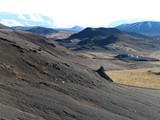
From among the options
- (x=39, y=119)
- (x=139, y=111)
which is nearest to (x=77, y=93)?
(x=139, y=111)

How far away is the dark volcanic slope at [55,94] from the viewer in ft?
78.8

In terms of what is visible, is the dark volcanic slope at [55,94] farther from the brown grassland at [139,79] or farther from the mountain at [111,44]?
the mountain at [111,44]

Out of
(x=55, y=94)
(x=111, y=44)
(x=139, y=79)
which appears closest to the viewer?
(x=55, y=94)

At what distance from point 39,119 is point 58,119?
1.77 m

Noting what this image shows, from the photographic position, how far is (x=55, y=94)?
27.7 meters

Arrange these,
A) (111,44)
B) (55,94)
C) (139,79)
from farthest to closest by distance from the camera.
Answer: (111,44) < (139,79) < (55,94)

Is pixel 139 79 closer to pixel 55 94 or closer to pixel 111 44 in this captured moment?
pixel 55 94

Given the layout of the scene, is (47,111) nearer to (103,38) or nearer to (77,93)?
(77,93)

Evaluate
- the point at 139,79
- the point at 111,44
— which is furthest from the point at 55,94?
the point at 111,44

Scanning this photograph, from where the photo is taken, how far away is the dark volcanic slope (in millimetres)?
24031

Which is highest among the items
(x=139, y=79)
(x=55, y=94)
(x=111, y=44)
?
(x=55, y=94)

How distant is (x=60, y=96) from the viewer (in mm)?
27656

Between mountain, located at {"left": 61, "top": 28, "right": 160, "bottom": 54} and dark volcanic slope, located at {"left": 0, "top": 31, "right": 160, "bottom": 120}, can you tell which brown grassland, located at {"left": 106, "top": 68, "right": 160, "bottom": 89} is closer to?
dark volcanic slope, located at {"left": 0, "top": 31, "right": 160, "bottom": 120}

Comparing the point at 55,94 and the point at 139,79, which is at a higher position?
the point at 55,94
